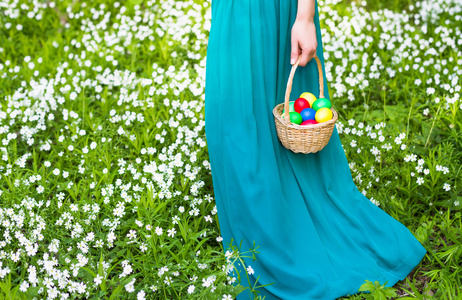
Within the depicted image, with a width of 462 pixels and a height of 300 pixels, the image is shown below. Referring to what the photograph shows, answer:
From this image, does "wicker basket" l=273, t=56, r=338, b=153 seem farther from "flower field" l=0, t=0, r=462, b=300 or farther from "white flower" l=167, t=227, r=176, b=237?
"white flower" l=167, t=227, r=176, b=237

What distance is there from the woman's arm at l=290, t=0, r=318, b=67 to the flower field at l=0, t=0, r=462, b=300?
0.92 meters

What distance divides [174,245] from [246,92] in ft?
3.11

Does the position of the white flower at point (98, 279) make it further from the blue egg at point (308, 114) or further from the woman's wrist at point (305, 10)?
the woman's wrist at point (305, 10)

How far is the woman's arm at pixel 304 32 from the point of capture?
2.06m

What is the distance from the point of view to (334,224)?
247cm

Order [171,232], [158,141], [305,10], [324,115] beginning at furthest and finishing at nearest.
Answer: [158,141] < [171,232] < [324,115] < [305,10]

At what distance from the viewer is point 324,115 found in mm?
2211

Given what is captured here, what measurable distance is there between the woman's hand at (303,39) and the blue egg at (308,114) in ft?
0.76

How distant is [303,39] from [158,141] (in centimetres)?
154

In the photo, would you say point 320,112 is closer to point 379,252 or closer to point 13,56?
point 379,252

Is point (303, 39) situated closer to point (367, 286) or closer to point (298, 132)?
point (298, 132)

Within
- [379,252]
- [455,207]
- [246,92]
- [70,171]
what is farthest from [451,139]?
[70,171]

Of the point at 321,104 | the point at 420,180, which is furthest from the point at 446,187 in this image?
the point at 321,104

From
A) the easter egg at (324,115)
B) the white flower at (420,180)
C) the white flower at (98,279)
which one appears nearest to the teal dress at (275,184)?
the easter egg at (324,115)
